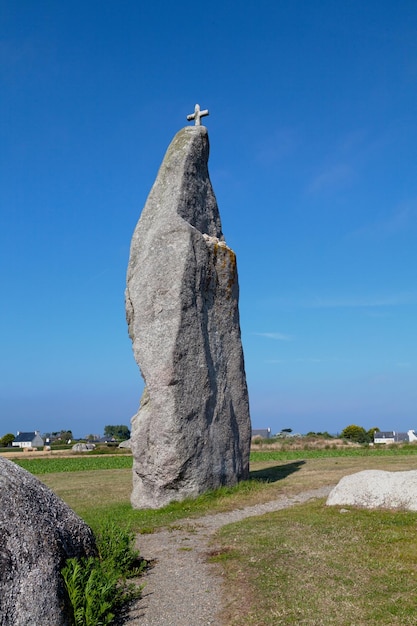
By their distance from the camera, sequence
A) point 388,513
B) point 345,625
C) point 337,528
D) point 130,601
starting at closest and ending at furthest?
point 345,625, point 130,601, point 337,528, point 388,513

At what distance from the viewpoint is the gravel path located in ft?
24.3

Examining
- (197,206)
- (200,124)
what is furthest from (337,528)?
(200,124)

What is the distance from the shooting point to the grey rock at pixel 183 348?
15.6m

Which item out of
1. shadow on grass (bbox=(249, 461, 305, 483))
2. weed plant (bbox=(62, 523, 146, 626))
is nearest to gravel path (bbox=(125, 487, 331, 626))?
weed plant (bbox=(62, 523, 146, 626))

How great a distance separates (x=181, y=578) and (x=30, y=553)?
3.45m

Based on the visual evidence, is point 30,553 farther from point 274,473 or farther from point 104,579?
point 274,473

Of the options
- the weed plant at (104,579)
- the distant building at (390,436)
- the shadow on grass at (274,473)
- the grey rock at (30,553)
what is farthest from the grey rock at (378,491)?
the distant building at (390,436)

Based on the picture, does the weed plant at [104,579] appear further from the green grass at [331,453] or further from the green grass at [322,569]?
the green grass at [331,453]

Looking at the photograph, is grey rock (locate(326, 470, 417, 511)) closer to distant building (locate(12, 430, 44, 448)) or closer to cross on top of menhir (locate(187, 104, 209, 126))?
cross on top of menhir (locate(187, 104, 209, 126))

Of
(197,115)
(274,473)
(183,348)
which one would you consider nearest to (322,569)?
(183,348)

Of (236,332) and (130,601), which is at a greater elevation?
(236,332)

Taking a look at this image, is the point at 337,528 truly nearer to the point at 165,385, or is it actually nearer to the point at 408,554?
the point at 408,554

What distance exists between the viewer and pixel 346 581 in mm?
8266

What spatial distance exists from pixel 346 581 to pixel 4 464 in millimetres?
5044
